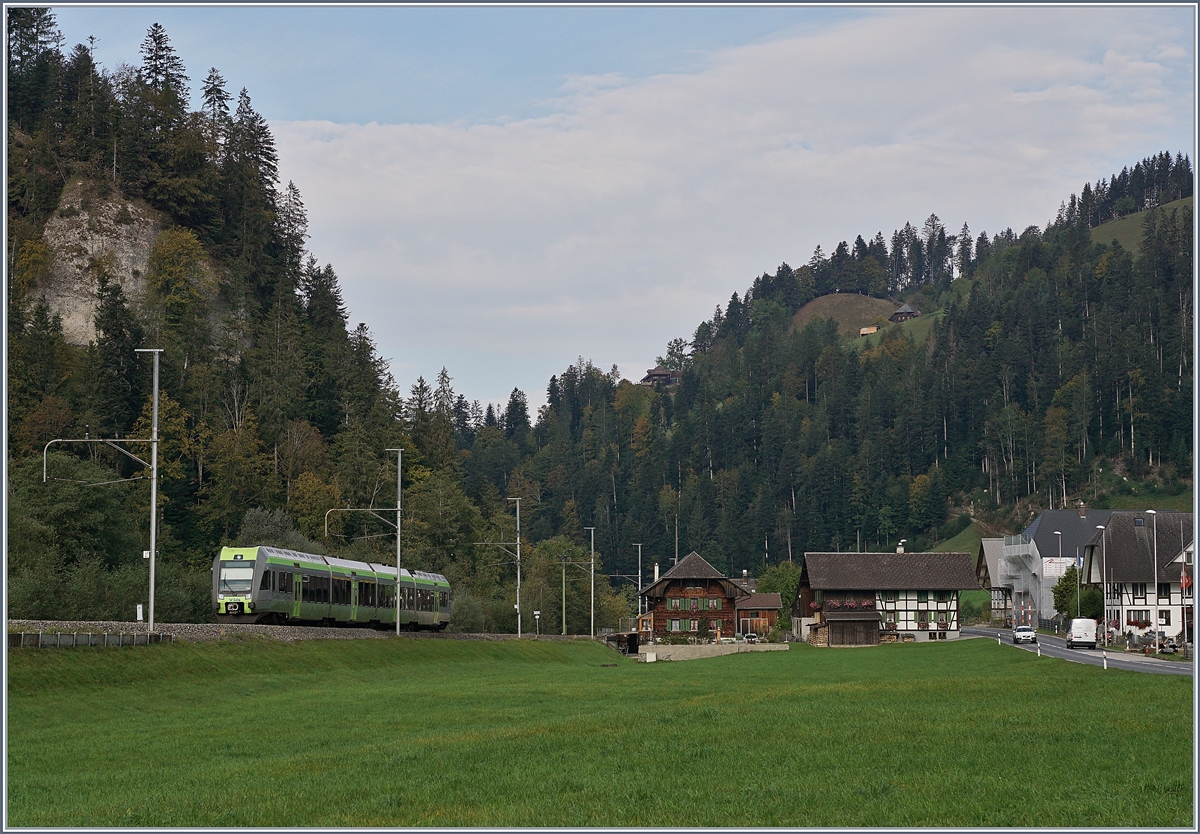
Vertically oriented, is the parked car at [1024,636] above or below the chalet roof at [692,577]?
below

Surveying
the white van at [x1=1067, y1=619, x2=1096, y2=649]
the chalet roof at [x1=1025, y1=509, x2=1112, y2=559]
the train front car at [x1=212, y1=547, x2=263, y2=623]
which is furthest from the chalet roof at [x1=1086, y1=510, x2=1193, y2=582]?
the train front car at [x1=212, y1=547, x2=263, y2=623]

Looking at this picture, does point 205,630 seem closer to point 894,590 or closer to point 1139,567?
point 1139,567

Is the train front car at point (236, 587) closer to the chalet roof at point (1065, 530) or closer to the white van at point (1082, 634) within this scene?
the white van at point (1082, 634)

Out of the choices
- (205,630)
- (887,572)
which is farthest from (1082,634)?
(205,630)

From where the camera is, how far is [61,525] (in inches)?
2741

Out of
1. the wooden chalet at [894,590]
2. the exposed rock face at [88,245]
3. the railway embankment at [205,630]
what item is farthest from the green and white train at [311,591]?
the exposed rock face at [88,245]

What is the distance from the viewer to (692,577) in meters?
113

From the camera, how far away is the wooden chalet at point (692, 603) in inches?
4451

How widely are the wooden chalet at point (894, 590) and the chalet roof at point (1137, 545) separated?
45.5ft

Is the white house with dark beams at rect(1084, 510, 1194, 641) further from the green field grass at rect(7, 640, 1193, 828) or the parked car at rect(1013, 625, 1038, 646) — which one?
the green field grass at rect(7, 640, 1193, 828)

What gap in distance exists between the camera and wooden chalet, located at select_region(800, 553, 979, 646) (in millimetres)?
107875

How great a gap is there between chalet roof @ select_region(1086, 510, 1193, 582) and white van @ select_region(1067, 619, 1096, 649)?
57.3ft

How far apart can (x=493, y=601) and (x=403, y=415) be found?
39522 mm

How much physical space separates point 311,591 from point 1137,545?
2573 inches
